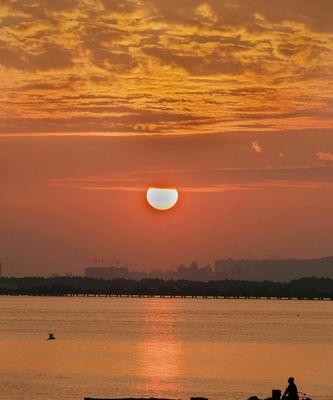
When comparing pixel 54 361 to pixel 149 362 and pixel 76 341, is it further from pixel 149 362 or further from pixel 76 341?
pixel 76 341

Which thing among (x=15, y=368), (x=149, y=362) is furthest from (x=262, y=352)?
(x=15, y=368)

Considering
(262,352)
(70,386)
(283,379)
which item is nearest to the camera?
(70,386)

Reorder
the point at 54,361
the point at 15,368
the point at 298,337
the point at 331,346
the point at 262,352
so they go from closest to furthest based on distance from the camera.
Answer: the point at 15,368
the point at 54,361
the point at 262,352
the point at 331,346
the point at 298,337

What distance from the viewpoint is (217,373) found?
360 feet

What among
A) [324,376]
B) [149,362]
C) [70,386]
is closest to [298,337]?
[149,362]

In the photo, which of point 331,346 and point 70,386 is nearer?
point 70,386

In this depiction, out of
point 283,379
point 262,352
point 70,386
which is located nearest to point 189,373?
point 283,379

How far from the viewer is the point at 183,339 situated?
175 meters

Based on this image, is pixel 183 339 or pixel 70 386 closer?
pixel 70 386

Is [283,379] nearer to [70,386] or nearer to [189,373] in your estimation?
[189,373]

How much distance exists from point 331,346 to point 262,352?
2465 cm

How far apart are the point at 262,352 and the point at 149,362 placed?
23.6 metres

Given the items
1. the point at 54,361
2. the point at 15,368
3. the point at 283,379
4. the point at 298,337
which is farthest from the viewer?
the point at 298,337

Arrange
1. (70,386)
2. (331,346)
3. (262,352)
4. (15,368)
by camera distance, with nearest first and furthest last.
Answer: (70,386) → (15,368) → (262,352) → (331,346)
